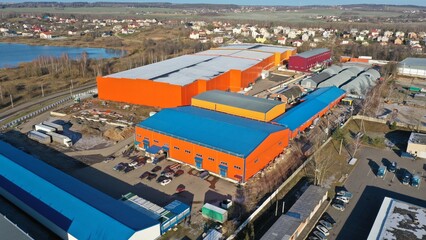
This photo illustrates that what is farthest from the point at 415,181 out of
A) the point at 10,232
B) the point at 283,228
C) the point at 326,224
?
the point at 10,232

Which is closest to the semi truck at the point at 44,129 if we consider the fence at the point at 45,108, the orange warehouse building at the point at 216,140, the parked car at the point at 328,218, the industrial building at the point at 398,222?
the fence at the point at 45,108

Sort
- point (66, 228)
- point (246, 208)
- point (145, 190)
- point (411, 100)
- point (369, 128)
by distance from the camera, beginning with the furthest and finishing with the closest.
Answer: point (411, 100) → point (369, 128) → point (145, 190) → point (246, 208) → point (66, 228)

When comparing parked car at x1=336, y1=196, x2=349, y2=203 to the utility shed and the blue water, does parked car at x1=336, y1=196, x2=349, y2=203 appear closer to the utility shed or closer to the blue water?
the utility shed

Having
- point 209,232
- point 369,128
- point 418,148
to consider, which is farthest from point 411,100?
point 209,232

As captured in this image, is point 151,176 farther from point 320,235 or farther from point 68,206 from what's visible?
point 320,235

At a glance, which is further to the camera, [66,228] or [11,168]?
[11,168]

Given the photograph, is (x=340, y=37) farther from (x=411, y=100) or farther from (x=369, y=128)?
(x=369, y=128)

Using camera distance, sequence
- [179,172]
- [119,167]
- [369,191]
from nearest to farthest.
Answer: [369,191] < [179,172] < [119,167]

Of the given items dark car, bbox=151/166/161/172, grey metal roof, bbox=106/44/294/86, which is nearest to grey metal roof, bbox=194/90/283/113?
grey metal roof, bbox=106/44/294/86
